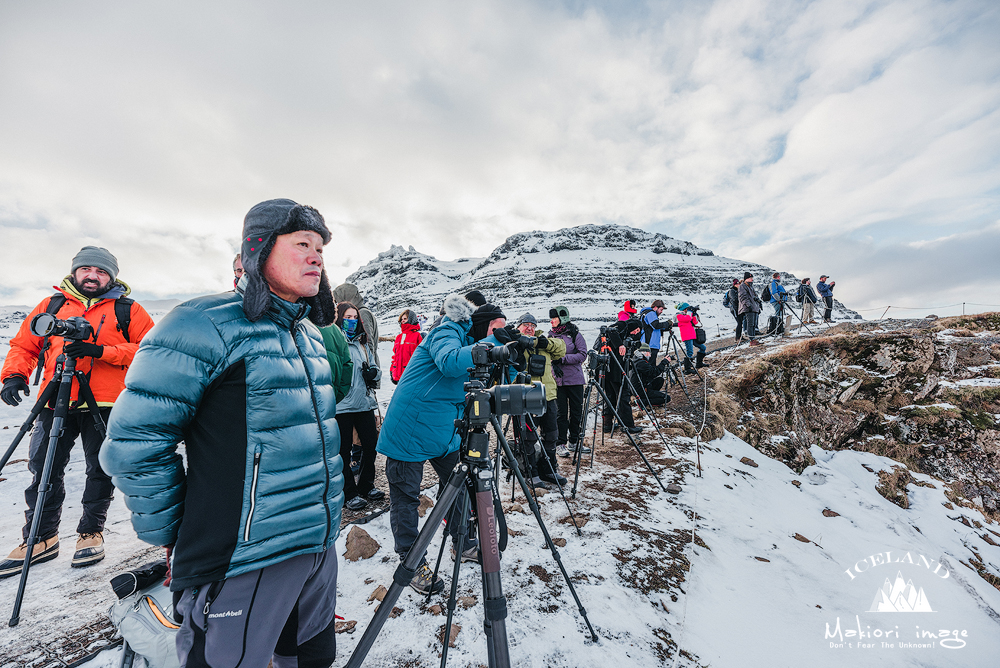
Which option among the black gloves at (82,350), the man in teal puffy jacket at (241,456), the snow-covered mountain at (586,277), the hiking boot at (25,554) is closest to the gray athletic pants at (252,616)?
the man in teal puffy jacket at (241,456)

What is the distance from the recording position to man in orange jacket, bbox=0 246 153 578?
308 cm

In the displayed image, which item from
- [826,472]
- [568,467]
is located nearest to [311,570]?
[568,467]

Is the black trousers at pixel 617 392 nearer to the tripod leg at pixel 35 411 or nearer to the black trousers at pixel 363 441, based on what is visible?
the black trousers at pixel 363 441

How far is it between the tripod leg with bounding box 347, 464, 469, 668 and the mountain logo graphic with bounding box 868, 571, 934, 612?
164 inches

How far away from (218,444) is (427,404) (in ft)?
5.70

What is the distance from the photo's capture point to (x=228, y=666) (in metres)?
1.26

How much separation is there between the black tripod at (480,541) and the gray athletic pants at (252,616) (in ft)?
1.03

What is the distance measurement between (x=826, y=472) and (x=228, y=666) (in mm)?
8547

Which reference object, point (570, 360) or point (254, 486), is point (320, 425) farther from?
point (570, 360)

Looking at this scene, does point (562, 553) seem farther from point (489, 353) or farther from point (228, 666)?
point (228, 666)

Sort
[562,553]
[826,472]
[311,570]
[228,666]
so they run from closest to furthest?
[228,666] < [311,570] < [562,553] < [826,472]

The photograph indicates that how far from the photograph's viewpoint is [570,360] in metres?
5.99

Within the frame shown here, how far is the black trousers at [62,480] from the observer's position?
3.09 m

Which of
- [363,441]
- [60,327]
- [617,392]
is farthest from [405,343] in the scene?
[617,392]
